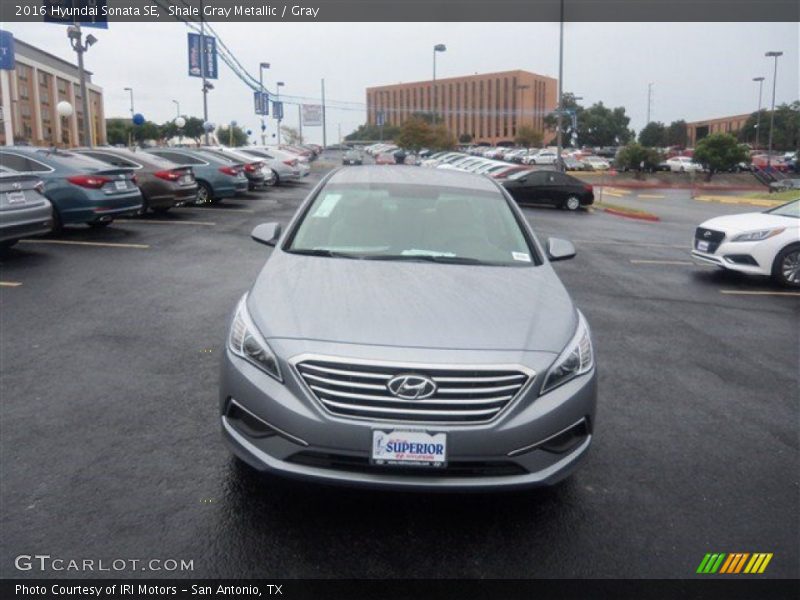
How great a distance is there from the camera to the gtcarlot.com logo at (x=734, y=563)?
11.0 ft

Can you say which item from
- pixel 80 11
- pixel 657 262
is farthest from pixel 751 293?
pixel 80 11

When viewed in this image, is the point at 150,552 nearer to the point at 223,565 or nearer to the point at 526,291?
the point at 223,565

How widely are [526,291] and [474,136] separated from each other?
150m

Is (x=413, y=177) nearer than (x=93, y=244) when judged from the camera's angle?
Yes

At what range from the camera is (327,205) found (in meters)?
5.16

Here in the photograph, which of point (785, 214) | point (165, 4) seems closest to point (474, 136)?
point (165, 4)

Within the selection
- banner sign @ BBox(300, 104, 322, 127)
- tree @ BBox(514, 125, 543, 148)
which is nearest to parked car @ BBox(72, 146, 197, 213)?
banner sign @ BBox(300, 104, 322, 127)

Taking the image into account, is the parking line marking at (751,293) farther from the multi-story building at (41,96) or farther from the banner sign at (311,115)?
the banner sign at (311,115)

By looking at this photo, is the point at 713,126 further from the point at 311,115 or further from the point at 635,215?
the point at 635,215

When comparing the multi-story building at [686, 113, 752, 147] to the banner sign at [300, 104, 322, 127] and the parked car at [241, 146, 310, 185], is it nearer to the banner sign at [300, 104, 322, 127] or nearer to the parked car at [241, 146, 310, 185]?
the banner sign at [300, 104, 322, 127]

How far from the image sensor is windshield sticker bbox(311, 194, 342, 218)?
16.6ft

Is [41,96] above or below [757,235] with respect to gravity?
above

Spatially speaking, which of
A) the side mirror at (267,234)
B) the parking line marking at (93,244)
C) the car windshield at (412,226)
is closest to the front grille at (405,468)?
the car windshield at (412,226)

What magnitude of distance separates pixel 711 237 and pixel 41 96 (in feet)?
258
